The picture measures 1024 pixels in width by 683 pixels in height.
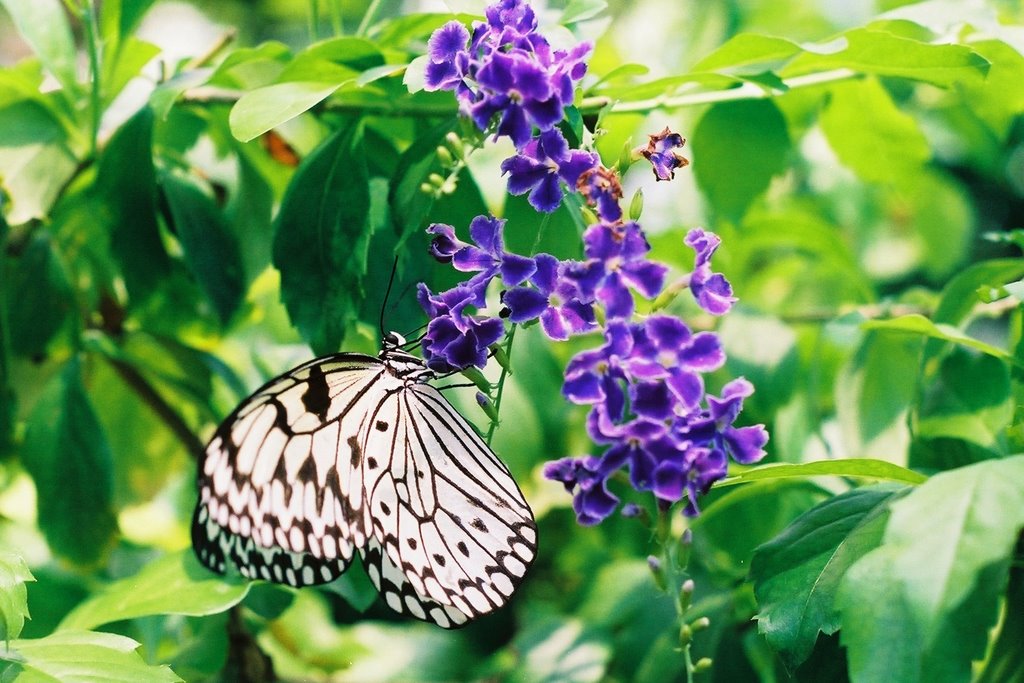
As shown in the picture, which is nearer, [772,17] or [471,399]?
[471,399]

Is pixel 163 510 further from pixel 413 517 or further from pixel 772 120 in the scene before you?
pixel 772 120

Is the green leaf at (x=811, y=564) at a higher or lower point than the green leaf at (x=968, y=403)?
higher

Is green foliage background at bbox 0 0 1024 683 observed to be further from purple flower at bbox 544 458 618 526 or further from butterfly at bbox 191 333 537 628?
purple flower at bbox 544 458 618 526

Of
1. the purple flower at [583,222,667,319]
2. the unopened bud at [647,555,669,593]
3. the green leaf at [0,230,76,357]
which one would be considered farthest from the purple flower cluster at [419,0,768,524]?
the green leaf at [0,230,76,357]

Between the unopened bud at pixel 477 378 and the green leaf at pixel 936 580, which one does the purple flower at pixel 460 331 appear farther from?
the green leaf at pixel 936 580

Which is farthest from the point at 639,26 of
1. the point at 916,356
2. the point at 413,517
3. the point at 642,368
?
the point at 642,368

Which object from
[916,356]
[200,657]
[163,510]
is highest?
[916,356]

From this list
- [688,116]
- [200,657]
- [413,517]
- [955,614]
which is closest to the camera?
[955,614]

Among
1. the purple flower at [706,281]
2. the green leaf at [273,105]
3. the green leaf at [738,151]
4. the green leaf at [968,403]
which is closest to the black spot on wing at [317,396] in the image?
the green leaf at [273,105]
